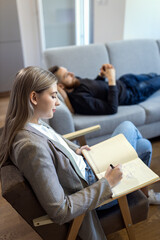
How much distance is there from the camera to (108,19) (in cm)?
344

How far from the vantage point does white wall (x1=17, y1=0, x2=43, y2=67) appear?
3.35 m

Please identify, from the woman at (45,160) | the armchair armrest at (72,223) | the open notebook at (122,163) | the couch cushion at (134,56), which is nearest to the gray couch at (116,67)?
the couch cushion at (134,56)

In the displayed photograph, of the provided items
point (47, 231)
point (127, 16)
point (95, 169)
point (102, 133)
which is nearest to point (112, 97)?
point (102, 133)

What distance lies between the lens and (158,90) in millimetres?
2471

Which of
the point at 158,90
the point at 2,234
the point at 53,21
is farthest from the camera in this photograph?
the point at 53,21

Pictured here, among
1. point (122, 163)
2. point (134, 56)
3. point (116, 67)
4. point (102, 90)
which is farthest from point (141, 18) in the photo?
point (122, 163)

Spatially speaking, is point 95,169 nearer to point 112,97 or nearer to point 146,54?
point 112,97

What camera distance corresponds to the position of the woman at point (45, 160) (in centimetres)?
78

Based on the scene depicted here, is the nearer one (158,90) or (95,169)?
(95,169)

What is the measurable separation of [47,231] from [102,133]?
1.13 m

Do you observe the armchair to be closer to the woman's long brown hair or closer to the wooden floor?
the woman's long brown hair

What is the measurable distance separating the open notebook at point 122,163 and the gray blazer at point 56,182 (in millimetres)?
103

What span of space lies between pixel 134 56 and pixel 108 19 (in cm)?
128

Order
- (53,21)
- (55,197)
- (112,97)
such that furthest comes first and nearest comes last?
(53,21) < (112,97) < (55,197)
